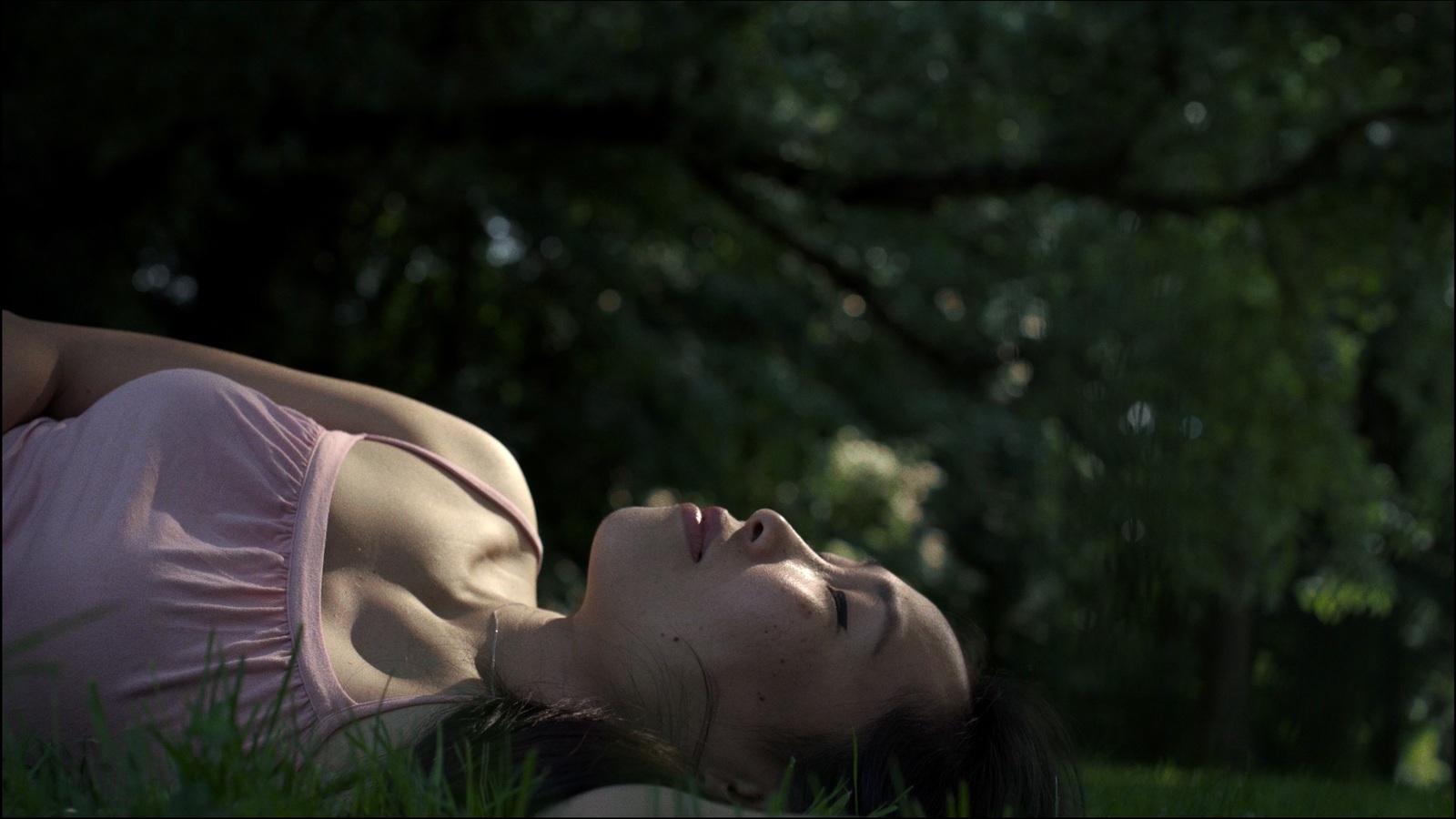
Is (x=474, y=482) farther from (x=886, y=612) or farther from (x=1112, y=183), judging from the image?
(x=1112, y=183)

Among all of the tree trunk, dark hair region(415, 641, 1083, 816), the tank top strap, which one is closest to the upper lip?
dark hair region(415, 641, 1083, 816)

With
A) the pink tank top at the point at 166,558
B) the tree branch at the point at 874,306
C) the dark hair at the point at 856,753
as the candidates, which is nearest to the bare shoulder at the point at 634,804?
the dark hair at the point at 856,753

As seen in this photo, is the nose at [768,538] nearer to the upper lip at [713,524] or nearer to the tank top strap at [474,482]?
the upper lip at [713,524]

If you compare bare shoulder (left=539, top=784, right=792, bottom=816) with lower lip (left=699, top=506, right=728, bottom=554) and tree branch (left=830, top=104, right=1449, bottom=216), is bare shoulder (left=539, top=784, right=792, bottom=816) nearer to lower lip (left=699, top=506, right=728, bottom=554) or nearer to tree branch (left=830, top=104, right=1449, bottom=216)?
lower lip (left=699, top=506, right=728, bottom=554)

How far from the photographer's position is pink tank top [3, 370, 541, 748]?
169 cm

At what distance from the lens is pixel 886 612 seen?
215 centimetres

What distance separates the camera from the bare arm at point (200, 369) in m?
2.05

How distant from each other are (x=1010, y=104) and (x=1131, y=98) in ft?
2.04

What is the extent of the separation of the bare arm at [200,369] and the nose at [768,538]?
71 cm

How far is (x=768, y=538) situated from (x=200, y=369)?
4.02 ft

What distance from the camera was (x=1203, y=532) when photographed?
455 centimetres

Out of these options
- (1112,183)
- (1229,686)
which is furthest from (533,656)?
(1112,183)

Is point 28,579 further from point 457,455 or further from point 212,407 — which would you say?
point 457,455

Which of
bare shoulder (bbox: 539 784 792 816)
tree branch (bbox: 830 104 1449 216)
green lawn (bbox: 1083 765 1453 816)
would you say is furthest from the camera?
tree branch (bbox: 830 104 1449 216)
